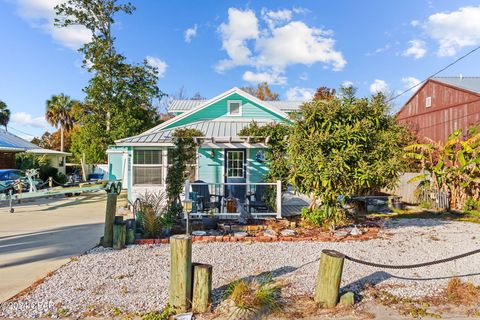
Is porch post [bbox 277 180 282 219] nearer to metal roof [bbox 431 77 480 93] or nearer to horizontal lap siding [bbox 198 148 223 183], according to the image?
horizontal lap siding [bbox 198 148 223 183]

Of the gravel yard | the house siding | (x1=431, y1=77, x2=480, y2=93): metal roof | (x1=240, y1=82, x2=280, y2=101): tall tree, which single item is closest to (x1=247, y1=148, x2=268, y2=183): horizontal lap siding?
the house siding

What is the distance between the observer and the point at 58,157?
2878cm

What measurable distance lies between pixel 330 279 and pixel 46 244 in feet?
22.2

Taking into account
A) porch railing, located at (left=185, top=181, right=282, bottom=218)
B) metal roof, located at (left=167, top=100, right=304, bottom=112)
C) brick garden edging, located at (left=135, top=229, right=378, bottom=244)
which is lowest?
brick garden edging, located at (left=135, top=229, right=378, bottom=244)

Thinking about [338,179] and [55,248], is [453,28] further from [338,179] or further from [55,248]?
[55,248]

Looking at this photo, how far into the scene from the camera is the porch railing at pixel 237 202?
9.14 m

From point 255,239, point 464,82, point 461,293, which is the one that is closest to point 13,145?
point 255,239

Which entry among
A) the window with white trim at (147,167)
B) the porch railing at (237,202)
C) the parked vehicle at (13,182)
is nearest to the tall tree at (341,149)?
the porch railing at (237,202)

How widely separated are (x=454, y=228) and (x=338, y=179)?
4.84 meters

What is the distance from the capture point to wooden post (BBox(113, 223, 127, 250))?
6.64m

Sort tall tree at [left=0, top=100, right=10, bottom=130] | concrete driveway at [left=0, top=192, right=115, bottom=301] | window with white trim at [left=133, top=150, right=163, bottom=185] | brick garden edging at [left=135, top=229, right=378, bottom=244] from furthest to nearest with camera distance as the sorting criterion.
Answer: tall tree at [left=0, top=100, right=10, bottom=130], window with white trim at [left=133, top=150, right=163, bottom=185], brick garden edging at [left=135, top=229, right=378, bottom=244], concrete driveway at [left=0, top=192, right=115, bottom=301]

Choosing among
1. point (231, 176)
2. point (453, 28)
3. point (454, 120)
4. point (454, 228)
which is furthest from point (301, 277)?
point (454, 120)

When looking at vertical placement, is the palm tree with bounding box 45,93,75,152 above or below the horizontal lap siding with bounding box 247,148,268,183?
above

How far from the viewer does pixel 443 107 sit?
1955 centimetres
